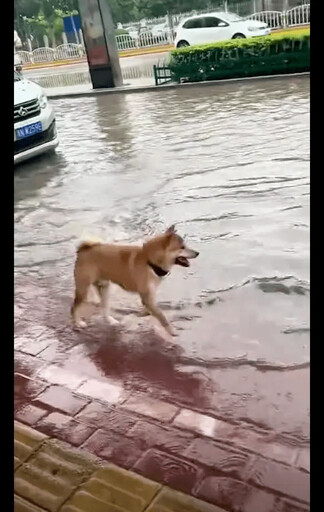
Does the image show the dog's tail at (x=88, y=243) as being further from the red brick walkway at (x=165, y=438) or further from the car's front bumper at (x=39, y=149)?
the car's front bumper at (x=39, y=149)

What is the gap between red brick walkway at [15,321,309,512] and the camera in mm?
1099

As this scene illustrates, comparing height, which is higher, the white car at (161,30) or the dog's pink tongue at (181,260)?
the white car at (161,30)

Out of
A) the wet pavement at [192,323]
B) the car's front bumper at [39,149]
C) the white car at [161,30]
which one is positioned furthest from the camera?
the car's front bumper at [39,149]

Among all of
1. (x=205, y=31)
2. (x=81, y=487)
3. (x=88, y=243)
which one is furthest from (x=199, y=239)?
(x=205, y=31)

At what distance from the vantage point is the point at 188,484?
1125 mm

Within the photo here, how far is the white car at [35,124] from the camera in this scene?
3751 millimetres

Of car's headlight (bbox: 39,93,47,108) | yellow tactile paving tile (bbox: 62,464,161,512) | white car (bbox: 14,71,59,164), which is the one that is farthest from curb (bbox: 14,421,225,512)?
car's headlight (bbox: 39,93,47,108)

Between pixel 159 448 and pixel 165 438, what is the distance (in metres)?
0.03

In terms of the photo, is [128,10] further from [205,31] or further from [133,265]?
[205,31]

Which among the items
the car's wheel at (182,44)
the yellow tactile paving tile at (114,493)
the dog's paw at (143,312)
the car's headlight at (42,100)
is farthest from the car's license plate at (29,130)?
the yellow tactile paving tile at (114,493)

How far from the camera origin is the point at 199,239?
8.40ft

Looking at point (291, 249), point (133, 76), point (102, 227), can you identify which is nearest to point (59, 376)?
point (291, 249)

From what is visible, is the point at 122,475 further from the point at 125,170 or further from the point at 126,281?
the point at 125,170

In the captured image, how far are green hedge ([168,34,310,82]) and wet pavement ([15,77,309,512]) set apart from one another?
50.4 inches
